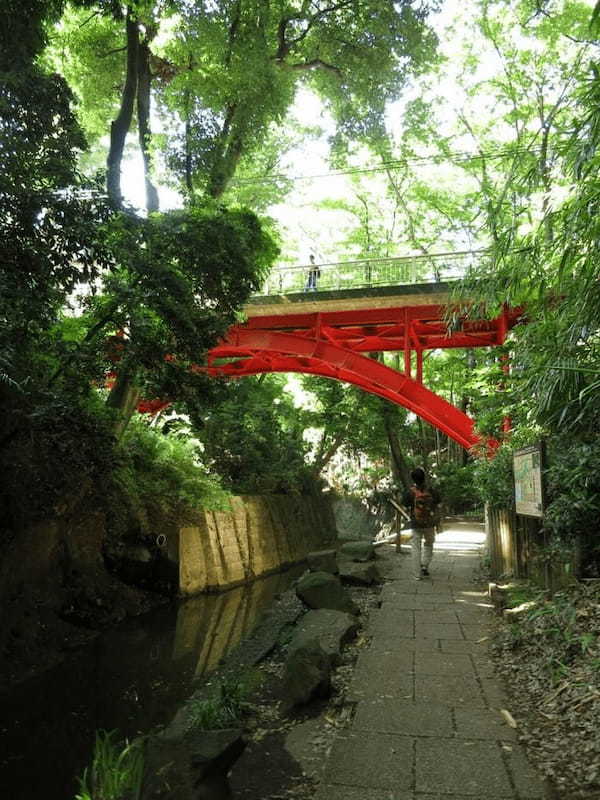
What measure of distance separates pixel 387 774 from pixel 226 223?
5.22 meters

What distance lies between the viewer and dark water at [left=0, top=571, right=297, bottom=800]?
3.89m

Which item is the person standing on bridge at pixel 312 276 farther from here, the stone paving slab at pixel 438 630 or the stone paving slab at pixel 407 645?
the stone paving slab at pixel 407 645

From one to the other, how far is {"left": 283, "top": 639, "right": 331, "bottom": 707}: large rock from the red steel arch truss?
27.0 ft

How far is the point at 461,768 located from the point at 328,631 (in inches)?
88.1

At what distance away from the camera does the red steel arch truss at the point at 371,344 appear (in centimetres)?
1207

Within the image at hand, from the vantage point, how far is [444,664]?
409 centimetres

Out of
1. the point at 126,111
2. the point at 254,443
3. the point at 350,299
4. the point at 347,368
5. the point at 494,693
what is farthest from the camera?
the point at 254,443

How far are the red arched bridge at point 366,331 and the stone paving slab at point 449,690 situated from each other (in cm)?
806

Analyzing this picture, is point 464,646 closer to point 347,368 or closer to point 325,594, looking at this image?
point 325,594

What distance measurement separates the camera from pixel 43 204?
466cm

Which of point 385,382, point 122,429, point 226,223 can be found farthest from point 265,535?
point 226,223

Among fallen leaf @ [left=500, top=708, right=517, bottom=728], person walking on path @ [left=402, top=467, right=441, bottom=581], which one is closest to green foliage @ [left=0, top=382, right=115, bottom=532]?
person walking on path @ [left=402, top=467, right=441, bottom=581]

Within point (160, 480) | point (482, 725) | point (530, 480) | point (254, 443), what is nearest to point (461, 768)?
point (482, 725)

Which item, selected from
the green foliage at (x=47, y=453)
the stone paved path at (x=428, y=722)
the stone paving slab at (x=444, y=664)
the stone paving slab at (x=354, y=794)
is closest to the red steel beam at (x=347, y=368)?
the green foliage at (x=47, y=453)
